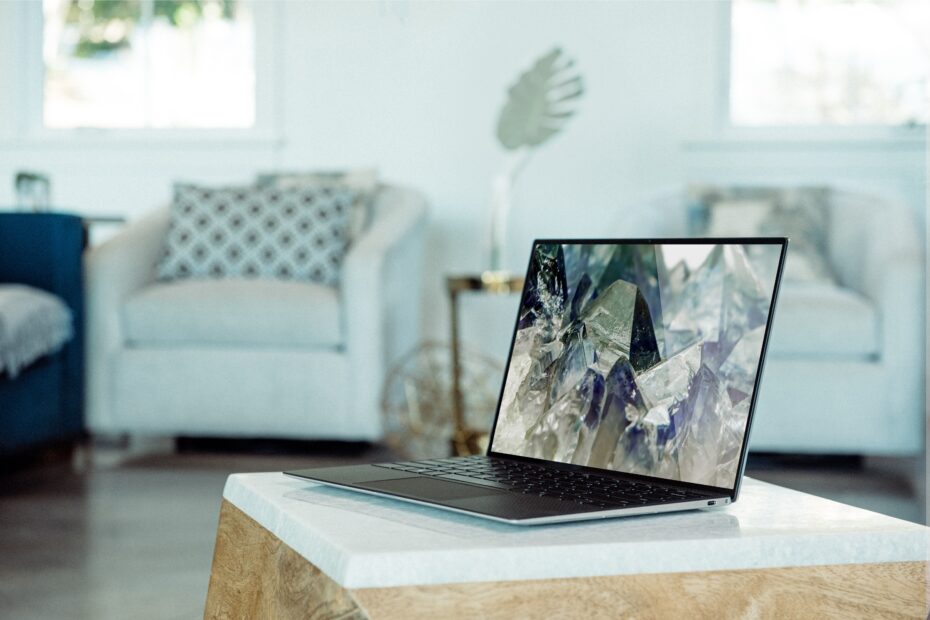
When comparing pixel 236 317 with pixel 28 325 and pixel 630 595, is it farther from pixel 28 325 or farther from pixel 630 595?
pixel 630 595

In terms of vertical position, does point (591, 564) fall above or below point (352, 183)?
below

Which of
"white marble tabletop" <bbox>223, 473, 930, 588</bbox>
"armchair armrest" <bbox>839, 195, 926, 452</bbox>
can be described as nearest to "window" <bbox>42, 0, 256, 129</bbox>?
"armchair armrest" <bbox>839, 195, 926, 452</bbox>

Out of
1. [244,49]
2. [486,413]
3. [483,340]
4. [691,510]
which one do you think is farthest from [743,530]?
[244,49]

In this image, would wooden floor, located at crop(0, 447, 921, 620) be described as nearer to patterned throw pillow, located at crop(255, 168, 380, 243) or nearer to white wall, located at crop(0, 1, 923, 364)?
patterned throw pillow, located at crop(255, 168, 380, 243)

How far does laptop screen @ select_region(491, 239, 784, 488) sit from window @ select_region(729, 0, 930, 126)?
11.5ft

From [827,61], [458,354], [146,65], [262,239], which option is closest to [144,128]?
[146,65]

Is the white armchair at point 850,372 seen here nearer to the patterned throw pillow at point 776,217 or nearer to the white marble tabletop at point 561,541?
the patterned throw pillow at point 776,217

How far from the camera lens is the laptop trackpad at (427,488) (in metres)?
0.74

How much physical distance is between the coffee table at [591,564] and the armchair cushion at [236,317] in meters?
2.20

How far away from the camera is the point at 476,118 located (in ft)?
14.0

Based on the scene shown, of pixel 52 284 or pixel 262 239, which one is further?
pixel 262 239

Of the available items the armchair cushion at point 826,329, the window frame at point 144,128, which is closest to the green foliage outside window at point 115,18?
the window frame at point 144,128

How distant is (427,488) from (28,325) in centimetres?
216

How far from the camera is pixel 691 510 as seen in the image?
763 mm
